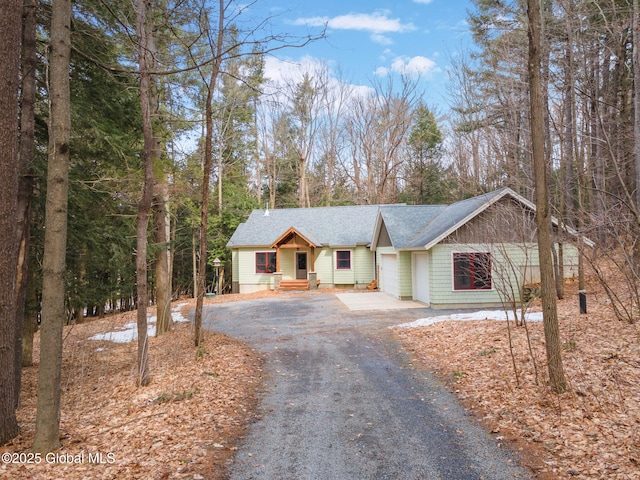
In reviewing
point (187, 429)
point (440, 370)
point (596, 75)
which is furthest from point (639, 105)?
point (187, 429)

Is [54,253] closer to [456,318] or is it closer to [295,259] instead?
[456,318]

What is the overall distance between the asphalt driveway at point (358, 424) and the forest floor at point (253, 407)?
304 millimetres

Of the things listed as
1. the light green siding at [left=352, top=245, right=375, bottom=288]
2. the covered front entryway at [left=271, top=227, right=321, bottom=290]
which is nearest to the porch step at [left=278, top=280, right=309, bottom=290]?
the covered front entryway at [left=271, top=227, right=321, bottom=290]

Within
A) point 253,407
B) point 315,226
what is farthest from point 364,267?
point 253,407

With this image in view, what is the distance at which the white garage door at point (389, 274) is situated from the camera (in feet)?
57.7

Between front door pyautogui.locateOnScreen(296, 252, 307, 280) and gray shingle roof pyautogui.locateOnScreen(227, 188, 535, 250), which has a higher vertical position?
gray shingle roof pyautogui.locateOnScreen(227, 188, 535, 250)

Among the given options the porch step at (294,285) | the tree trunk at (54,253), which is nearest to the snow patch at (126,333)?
the tree trunk at (54,253)

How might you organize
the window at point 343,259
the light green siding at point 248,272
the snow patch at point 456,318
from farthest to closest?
the light green siding at point 248,272
the window at point 343,259
the snow patch at point 456,318

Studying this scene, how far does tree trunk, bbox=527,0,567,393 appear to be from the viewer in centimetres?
490

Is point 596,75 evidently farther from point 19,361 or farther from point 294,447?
point 19,361

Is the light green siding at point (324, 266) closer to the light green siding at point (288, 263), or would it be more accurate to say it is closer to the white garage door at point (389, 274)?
the light green siding at point (288, 263)

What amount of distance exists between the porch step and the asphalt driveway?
13161 millimetres

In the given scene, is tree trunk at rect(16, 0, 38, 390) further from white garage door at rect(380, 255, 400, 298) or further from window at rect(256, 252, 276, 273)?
window at rect(256, 252, 276, 273)

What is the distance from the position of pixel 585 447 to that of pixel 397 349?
484 cm
